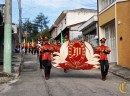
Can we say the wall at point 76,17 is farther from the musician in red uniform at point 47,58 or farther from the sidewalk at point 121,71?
the musician in red uniform at point 47,58

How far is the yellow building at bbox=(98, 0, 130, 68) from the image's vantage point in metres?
24.0

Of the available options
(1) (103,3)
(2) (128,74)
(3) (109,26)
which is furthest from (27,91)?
(1) (103,3)

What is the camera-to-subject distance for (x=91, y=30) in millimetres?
36156

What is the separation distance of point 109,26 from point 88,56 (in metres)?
11.2

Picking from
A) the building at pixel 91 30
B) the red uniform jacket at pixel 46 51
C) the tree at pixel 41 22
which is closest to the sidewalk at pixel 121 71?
the red uniform jacket at pixel 46 51

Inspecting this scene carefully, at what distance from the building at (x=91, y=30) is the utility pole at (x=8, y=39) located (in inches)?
512

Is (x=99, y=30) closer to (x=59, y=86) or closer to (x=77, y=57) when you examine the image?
(x=77, y=57)

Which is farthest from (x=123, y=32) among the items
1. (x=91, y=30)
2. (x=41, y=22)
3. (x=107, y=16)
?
(x=41, y=22)

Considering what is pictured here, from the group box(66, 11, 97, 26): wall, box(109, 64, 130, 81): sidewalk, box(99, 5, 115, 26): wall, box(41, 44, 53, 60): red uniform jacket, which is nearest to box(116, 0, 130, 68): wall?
box(109, 64, 130, 81): sidewalk

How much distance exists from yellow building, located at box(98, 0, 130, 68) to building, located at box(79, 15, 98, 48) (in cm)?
381

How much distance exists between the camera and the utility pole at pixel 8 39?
64.2 feet

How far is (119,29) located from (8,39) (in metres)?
8.30

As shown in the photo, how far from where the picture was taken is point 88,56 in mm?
17984

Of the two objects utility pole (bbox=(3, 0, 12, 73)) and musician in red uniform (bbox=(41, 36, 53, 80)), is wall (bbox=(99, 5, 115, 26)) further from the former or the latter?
musician in red uniform (bbox=(41, 36, 53, 80))
